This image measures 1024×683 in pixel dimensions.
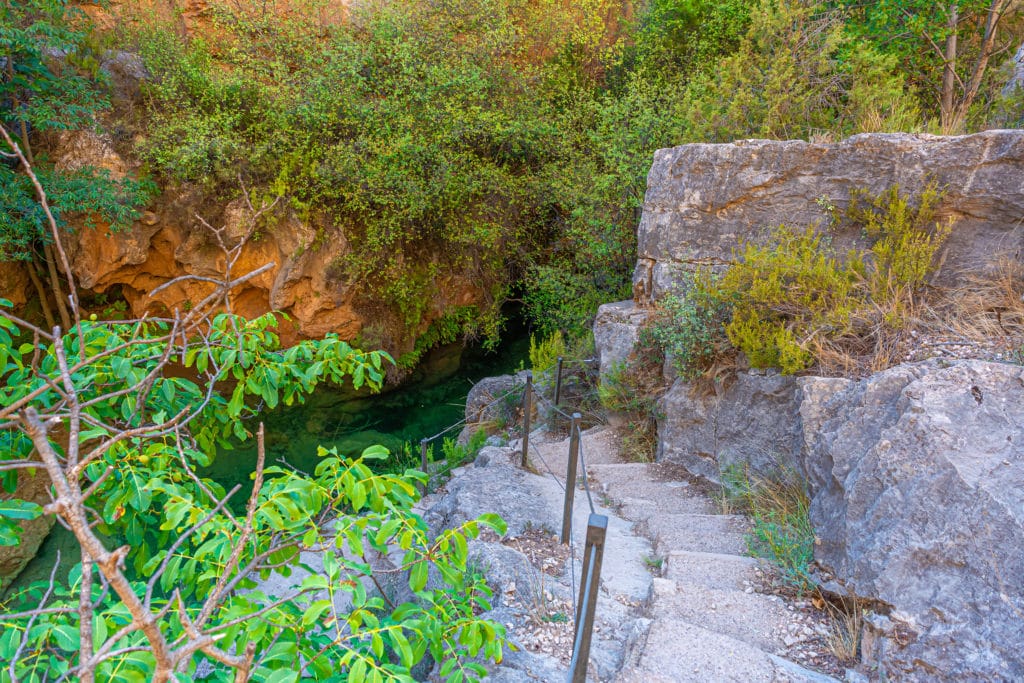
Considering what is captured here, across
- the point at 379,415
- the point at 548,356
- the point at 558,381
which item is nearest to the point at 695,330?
the point at 558,381

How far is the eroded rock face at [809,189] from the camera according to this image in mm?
4957

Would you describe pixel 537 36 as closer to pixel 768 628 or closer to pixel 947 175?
pixel 947 175

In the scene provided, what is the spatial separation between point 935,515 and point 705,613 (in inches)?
44.8

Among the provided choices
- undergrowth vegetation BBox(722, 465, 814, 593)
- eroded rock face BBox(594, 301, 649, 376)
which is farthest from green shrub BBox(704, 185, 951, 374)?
eroded rock face BBox(594, 301, 649, 376)

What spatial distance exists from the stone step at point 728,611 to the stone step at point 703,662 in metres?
0.19

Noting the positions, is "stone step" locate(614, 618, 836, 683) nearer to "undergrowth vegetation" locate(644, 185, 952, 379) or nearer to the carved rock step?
the carved rock step

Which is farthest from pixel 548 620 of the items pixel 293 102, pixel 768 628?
pixel 293 102

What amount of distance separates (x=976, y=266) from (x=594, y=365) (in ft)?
12.7

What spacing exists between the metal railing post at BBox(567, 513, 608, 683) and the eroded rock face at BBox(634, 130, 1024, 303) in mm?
4545

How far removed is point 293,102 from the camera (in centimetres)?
899

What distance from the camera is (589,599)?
2.09m

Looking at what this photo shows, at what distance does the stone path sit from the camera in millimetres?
2629

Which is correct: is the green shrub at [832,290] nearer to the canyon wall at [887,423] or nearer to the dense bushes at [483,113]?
the canyon wall at [887,423]

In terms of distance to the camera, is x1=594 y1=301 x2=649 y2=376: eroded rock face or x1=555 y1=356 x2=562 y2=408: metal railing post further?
x1=555 y1=356 x2=562 y2=408: metal railing post
